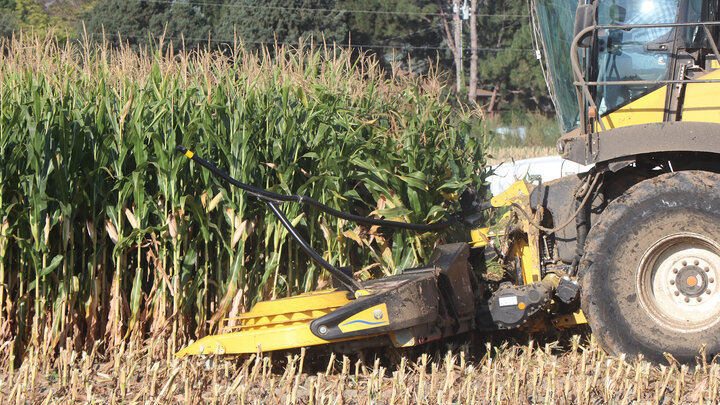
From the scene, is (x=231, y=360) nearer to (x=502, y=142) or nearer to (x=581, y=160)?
(x=581, y=160)

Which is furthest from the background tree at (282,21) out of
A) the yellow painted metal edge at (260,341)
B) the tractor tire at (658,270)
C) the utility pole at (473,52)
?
the tractor tire at (658,270)

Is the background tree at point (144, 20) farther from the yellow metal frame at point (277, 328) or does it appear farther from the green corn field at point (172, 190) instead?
the yellow metal frame at point (277, 328)

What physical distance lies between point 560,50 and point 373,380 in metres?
2.55

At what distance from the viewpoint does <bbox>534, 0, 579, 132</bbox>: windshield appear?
4.91 meters

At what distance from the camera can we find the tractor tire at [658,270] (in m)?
4.23

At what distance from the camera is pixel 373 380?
4.08 meters

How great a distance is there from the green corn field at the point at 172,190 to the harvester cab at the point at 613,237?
562mm

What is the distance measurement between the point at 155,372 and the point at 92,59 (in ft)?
10.3

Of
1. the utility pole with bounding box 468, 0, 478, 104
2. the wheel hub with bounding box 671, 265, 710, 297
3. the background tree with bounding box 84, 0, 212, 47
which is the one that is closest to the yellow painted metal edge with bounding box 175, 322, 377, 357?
the wheel hub with bounding box 671, 265, 710, 297

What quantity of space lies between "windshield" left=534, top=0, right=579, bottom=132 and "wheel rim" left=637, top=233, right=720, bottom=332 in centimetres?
109

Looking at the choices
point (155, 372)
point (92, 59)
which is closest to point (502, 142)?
point (92, 59)

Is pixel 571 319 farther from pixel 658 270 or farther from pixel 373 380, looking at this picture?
pixel 373 380

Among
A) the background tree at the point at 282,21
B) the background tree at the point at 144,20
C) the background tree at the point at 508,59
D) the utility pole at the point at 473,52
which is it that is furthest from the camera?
the utility pole at the point at 473,52

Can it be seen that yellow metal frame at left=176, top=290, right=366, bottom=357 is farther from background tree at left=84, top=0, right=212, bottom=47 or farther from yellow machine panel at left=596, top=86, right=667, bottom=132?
background tree at left=84, top=0, right=212, bottom=47
